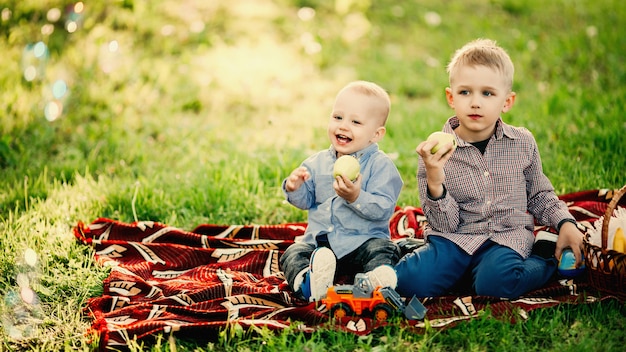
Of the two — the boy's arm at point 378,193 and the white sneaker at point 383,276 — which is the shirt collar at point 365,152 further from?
the white sneaker at point 383,276

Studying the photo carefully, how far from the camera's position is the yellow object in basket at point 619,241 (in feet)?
9.58

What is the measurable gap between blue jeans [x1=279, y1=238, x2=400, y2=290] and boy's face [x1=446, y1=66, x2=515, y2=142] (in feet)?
2.29

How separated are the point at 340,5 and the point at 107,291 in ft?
17.5

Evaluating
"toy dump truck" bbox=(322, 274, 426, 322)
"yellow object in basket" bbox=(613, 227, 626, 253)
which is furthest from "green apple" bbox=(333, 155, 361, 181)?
"yellow object in basket" bbox=(613, 227, 626, 253)

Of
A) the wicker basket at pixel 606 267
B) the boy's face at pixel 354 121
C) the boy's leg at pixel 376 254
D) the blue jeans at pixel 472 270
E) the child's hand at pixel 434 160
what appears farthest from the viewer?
the boy's face at pixel 354 121

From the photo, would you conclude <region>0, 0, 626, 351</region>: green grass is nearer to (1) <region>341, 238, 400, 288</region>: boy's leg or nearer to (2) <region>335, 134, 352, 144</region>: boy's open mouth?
(1) <region>341, 238, 400, 288</region>: boy's leg

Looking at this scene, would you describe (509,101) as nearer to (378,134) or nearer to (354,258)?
(378,134)

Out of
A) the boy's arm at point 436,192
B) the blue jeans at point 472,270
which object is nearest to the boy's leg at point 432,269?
the blue jeans at point 472,270

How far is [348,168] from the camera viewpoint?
120 inches

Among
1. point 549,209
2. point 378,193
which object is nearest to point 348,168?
point 378,193

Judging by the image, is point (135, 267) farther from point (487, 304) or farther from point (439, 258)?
point (487, 304)

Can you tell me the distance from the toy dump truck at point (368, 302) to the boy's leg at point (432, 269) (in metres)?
0.24

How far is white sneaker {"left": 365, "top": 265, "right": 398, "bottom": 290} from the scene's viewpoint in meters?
3.02

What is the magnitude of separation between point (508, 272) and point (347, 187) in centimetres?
81
